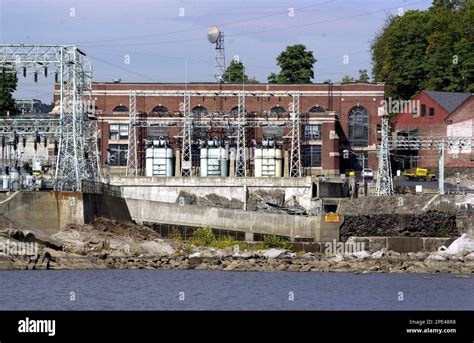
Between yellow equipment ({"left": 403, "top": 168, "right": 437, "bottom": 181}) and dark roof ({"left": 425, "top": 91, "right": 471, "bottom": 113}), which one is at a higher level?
dark roof ({"left": 425, "top": 91, "right": 471, "bottom": 113})

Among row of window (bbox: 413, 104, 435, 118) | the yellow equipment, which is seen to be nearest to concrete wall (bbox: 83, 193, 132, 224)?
the yellow equipment

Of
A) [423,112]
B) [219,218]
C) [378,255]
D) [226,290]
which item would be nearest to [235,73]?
[423,112]

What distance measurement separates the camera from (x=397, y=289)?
59875mm

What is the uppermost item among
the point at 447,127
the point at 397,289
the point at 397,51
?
the point at 397,51

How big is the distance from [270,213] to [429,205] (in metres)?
11.9

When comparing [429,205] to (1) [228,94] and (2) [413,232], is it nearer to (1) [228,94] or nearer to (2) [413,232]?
(2) [413,232]

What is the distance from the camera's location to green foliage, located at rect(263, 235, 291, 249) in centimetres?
8371

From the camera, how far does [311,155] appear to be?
112812 mm

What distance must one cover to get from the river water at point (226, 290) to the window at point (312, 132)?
4372cm

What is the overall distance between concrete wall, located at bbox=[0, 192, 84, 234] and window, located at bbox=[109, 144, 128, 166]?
3728 cm

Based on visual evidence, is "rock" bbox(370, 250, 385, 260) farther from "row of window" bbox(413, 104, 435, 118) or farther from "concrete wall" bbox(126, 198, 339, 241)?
"row of window" bbox(413, 104, 435, 118)

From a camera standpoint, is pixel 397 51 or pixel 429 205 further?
pixel 397 51

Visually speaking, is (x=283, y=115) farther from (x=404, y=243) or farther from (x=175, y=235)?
(x=404, y=243)
